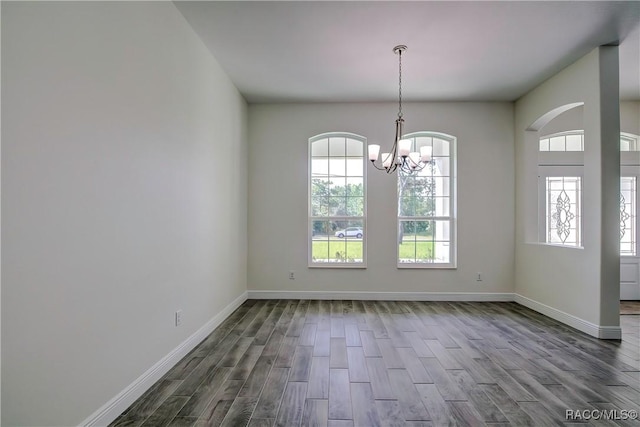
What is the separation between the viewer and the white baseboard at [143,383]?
1764mm

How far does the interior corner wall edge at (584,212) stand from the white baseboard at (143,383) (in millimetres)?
4049

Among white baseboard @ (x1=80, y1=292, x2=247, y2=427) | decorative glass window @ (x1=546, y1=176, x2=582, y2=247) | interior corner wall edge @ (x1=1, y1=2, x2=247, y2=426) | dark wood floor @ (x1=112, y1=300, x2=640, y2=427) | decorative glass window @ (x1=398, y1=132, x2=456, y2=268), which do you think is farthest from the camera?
decorative glass window @ (x1=398, y1=132, x2=456, y2=268)

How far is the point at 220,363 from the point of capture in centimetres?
259

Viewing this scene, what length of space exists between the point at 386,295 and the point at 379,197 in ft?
4.89

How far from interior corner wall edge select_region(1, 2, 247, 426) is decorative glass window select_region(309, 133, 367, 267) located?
221 cm

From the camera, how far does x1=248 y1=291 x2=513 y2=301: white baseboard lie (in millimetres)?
4648

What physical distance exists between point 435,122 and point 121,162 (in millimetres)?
4235

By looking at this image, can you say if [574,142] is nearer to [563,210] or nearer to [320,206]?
[563,210]

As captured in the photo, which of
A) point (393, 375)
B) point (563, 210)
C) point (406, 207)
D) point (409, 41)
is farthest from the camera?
point (406, 207)

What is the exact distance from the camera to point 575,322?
137 inches

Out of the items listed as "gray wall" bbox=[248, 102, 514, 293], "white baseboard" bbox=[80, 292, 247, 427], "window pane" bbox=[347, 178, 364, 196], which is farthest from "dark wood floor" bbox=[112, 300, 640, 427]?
"window pane" bbox=[347, 178, 364, 196]

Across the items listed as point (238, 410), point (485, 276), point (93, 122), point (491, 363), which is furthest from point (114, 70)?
point (485, 276)

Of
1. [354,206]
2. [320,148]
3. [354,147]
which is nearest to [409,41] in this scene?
[354,147]

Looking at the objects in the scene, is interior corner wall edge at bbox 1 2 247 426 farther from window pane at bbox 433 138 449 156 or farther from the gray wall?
window pane at bbox 433 138 449 156
